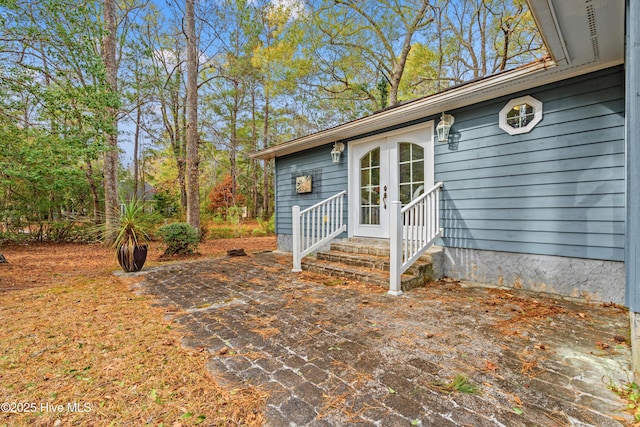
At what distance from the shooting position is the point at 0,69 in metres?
3.92

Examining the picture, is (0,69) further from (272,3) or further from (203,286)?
(272,3)

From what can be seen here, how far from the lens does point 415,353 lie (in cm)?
197

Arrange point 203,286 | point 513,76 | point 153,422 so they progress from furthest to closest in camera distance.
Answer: point 203,286, point 513,76, point 153,422

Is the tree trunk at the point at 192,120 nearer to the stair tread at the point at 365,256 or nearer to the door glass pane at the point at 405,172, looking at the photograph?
the stair tread at the point at 365,256

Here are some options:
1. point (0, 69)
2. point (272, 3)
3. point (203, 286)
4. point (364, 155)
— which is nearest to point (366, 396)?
point (203, 286)

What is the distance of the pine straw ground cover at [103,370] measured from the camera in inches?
54.2

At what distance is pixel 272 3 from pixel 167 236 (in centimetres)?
1059

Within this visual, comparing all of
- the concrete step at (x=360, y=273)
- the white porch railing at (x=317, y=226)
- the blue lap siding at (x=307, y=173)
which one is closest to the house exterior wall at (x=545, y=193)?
the concrete step at (x=360, y=273)

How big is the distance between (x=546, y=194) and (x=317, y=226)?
3.57 metres

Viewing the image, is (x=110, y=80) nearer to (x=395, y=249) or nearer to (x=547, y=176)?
(x=395, y=249)

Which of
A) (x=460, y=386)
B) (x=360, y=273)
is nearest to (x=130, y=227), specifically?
(x=360, y=273)

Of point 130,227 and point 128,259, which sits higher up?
point 130,227

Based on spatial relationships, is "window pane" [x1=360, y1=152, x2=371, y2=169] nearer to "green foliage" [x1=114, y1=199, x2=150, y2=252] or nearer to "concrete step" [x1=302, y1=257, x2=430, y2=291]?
"concrete step" [x1=302, y1=257, x2=430, y2=291]

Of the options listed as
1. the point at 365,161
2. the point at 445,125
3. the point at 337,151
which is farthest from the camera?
the point at 337,151
